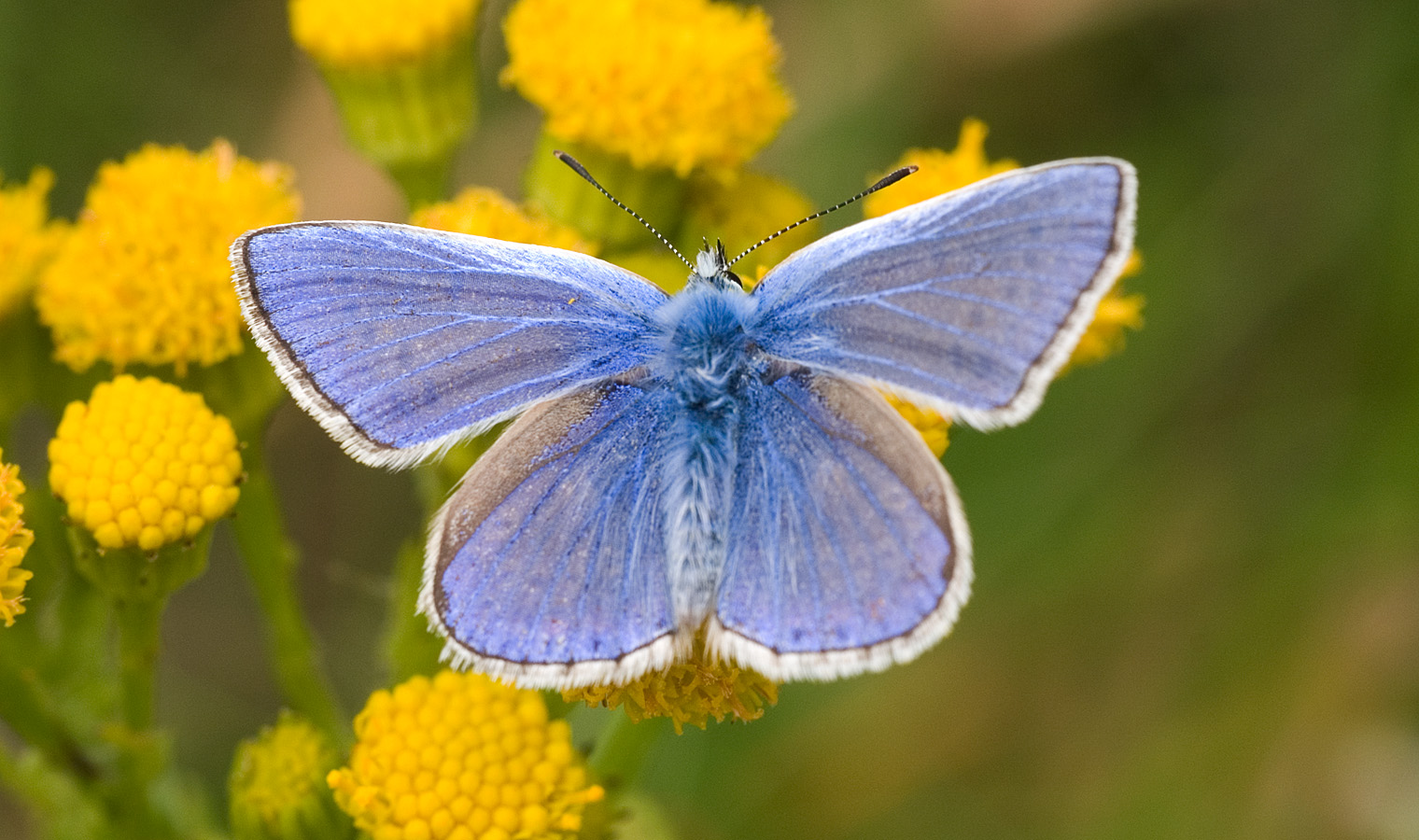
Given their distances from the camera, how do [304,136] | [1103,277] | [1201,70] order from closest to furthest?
[1103,277] → [1201,70] → [304,136]

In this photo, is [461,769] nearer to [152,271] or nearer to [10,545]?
[10,545]

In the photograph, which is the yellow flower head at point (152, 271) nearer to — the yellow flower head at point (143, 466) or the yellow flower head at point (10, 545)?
the yellow flower head at point (143, 466)

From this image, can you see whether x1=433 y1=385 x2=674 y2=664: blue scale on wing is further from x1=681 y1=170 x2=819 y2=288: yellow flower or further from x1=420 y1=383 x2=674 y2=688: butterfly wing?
Answer: x1=681 y1=170 x2=819 y2=288: yellow flower

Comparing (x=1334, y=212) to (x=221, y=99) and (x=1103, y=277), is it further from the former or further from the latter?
(x=221, y=99)

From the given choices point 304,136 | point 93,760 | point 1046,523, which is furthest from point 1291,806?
point 304,136

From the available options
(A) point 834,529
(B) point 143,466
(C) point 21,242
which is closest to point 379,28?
(C) point 21,242

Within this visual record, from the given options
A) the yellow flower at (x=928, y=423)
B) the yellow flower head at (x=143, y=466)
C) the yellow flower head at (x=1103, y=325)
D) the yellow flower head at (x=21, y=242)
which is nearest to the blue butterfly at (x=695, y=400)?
the yellow flower at (x=928, y=423)
